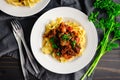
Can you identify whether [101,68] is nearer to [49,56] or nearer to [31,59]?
[49,56]

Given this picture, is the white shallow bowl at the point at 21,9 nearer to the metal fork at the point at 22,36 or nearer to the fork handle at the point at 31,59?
the metal fork at the point at 22,36

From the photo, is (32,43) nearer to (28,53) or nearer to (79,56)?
(28,53)

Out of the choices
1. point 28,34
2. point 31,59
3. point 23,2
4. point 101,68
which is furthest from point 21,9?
point 101,68

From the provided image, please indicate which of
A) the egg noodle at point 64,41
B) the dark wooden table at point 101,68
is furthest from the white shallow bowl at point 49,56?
the dark wooden table at point 101,68

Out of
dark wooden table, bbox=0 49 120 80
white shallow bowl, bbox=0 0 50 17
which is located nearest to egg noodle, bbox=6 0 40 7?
white shallow bowl, bbox=0 0 50 17

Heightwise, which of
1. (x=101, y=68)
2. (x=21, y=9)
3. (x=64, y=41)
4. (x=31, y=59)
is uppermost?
(x=21, y=9)

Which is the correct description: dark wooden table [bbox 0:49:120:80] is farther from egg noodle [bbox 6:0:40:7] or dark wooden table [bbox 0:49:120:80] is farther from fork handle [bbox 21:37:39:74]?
egg noodle [bbox 6:0:40:7]
